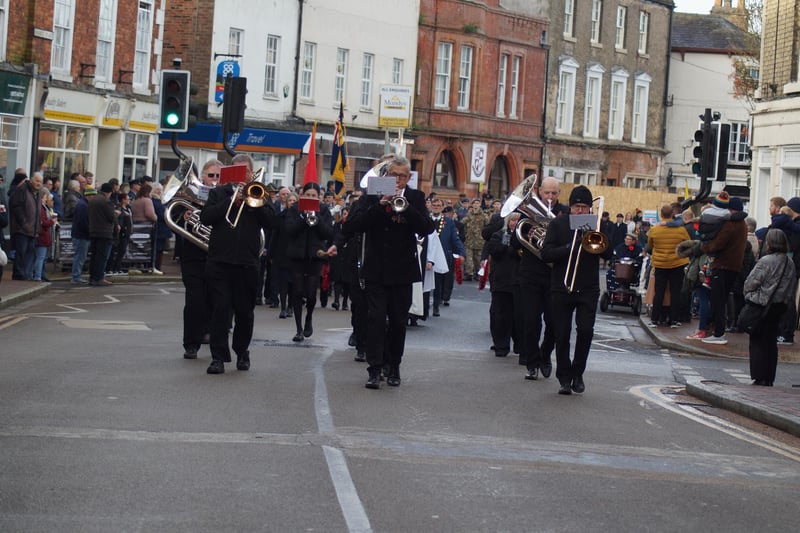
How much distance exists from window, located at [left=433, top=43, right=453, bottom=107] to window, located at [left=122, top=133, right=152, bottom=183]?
1655 centimetres

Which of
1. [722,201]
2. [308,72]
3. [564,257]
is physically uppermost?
[308,72]

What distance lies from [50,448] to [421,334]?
11148 mm

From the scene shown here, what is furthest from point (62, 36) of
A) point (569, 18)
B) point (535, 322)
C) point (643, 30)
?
point (643, 30)

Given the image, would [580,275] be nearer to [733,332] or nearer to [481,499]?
[481,499]

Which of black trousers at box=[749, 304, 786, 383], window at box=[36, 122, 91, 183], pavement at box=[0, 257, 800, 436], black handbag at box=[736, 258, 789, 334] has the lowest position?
pavement at box=[0, 257, 800, 436]

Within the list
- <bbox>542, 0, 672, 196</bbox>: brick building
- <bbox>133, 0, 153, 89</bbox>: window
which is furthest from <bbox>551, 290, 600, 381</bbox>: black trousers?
<bbox>542, 0, 672, 196</bbox>: brick building

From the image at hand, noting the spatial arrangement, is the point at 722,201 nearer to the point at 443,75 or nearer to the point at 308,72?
the point at 308,72

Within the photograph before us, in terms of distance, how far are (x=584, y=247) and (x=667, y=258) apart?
9.69 m

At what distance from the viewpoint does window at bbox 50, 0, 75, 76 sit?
33.1m

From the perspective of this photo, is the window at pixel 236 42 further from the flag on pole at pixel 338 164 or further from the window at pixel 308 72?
the flag on pole at pixel 338 164

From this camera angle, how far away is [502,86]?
56.1 meters

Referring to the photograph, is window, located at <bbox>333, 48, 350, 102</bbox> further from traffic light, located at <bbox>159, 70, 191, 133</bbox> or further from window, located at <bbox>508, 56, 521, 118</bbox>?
traffic light, located at <bbox>159, 70, 191, 133</bbox>

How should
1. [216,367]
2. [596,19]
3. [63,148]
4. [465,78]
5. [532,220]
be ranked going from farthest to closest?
1. [596,19]
2. [465,78]
3. [63,148]
4. [532,220]
5. [216,367]

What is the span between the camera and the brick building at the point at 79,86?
31156 millimetres
